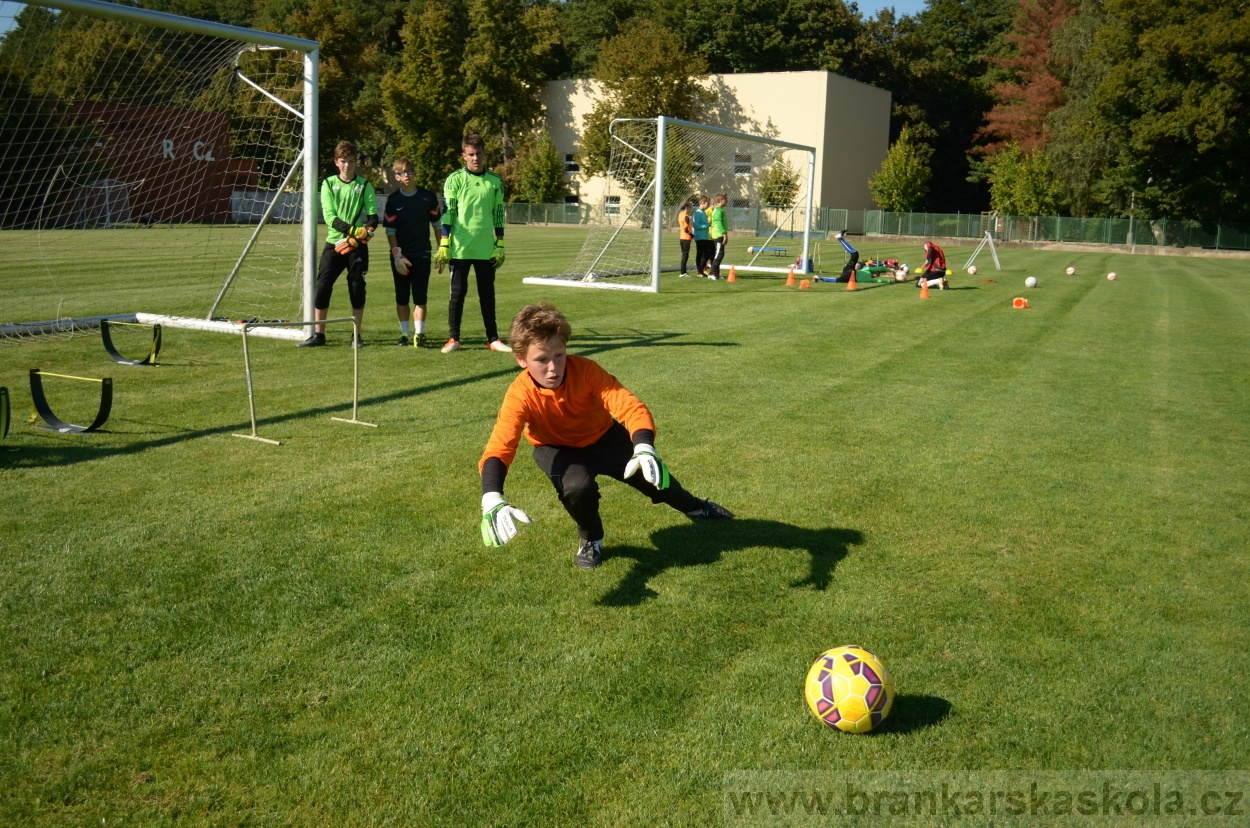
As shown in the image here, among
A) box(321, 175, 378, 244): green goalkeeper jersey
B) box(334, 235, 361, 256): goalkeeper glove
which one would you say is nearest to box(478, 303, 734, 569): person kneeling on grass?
box(334, 235, 361, 256): goalkeeper glove

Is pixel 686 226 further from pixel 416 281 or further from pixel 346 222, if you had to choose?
pixel 346 222

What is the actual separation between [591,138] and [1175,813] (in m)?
54.4

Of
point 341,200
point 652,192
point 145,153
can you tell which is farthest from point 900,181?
point 341,200

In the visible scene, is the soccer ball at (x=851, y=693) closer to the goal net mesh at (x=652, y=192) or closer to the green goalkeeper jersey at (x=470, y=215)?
the green goalkeeper jersey at (x=470, y=215)

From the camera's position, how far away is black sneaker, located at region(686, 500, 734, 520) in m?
5.85

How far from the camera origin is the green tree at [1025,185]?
49.6 meters

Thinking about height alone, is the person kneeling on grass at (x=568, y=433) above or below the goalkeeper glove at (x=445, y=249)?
below

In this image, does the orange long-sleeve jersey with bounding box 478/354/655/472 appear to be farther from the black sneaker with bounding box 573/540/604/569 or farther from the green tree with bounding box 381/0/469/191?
the green tree with bounding box 381/0/469/191

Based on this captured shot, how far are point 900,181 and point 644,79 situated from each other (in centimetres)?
1527

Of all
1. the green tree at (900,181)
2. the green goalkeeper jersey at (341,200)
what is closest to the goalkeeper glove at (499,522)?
the green goalkeeper jersey at (341,200)

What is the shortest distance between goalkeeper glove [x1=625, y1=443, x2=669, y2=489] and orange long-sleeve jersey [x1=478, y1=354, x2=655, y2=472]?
0.22 metres

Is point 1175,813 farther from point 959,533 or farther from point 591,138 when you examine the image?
point 591,138

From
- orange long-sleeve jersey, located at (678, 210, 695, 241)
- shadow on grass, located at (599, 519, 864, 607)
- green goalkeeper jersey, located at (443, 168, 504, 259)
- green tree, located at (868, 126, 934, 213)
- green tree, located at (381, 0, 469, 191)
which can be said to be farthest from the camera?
green tree, located at (381, 0, 469, 191)

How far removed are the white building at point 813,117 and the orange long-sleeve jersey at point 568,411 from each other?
2011 inches
